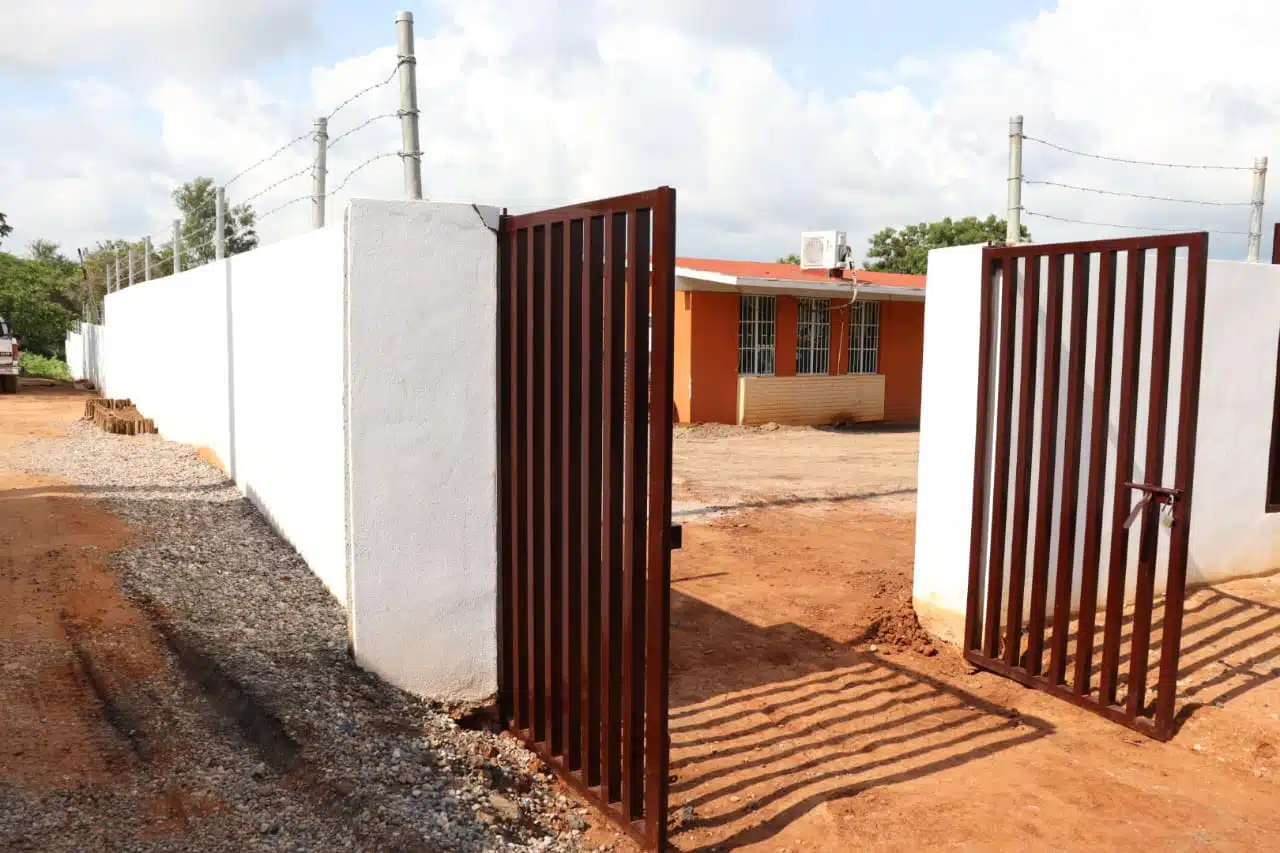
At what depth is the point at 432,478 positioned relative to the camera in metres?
4.20

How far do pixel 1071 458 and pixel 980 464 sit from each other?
1.69 ft

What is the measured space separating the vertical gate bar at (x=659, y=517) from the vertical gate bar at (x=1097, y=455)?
7.70ft

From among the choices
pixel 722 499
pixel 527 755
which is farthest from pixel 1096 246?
pixel 722 499

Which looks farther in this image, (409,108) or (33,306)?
(33,306)

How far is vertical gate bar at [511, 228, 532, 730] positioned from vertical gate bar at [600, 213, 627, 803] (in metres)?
0.58

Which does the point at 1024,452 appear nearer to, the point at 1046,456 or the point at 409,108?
the point at 1046,456

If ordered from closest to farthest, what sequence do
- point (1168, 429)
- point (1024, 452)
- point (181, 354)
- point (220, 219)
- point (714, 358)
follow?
point (1024, 452), point (1168, 429), point (220, 219), point (181, 354), point (714, 358)

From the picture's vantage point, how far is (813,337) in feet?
62.6

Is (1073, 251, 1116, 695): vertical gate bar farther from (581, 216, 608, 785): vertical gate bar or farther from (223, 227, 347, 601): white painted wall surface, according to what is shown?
(223, 227, 347, 601): white painted wall surface

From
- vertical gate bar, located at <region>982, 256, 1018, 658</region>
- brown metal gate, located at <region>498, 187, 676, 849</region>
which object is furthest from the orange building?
brown metal gate, located at <region>498, 187, 676, 849</region>

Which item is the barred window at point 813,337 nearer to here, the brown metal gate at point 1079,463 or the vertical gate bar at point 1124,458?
the brown metal gate at point 1079,463

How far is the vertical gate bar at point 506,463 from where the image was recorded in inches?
162

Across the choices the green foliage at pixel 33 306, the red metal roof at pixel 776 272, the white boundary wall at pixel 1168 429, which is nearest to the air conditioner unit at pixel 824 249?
the red metal roof at pixel 776 272

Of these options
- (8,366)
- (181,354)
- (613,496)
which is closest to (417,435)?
(613,496)
